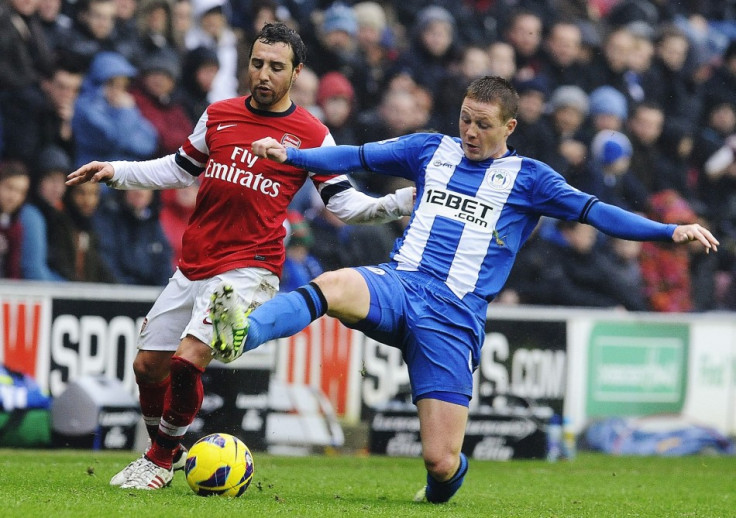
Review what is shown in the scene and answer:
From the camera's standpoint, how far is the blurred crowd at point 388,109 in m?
10.3

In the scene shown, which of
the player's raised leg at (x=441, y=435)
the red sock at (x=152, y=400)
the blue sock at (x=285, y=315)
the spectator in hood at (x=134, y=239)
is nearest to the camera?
the blue sock at (x=285, y=315)

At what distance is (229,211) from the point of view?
6.60 meters

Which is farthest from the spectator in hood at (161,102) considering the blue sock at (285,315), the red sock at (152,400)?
the blue sock at (285,315)

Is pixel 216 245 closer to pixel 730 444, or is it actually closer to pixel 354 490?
pixel 354 490

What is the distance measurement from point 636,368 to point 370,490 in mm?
5606

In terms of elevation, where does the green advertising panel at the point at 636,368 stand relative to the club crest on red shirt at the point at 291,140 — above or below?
below

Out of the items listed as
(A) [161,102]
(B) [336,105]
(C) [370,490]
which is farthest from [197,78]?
(C) [370,490]

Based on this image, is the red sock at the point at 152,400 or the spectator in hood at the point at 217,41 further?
the spectator in hood at the point at 217,41

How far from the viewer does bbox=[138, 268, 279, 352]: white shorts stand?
21.5 ft

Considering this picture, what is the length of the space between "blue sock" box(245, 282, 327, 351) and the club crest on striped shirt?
1.29 metres

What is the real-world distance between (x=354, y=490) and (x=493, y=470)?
2.84 meters

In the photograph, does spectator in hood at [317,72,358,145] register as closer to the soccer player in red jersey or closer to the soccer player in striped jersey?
the soccer player in red jersey

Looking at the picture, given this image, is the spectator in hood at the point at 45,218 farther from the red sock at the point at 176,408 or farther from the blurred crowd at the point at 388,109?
the red sock at the point at 176,408

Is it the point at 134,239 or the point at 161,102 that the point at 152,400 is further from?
the point at 161,102
